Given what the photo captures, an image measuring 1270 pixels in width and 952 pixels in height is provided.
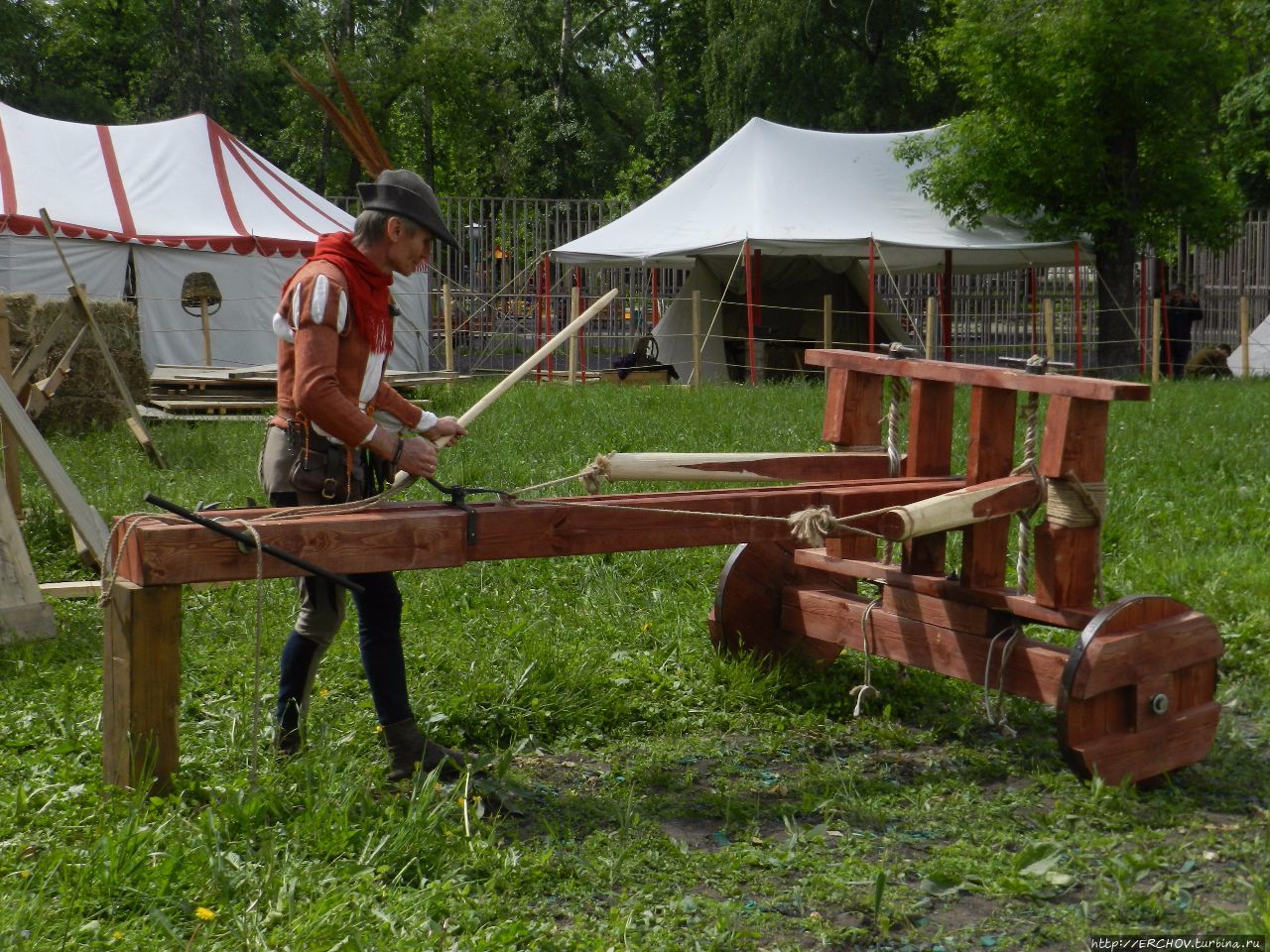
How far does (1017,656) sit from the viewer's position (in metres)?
4.41

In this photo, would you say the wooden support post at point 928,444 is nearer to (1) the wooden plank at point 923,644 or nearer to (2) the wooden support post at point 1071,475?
(1) the wooden plank at point 923,644

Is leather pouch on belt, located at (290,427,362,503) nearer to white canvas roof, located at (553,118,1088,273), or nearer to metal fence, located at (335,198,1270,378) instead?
white canvas roof, located at (553,118,1088,273)

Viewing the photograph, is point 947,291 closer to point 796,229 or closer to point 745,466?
point 796,229

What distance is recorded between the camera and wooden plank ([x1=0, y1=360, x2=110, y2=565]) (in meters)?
6.08

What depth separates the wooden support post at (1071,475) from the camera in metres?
4.33

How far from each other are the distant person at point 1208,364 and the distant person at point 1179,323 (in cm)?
108

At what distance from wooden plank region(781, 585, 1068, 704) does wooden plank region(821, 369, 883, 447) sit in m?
0.59

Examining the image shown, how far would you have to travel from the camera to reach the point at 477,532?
12.6ft

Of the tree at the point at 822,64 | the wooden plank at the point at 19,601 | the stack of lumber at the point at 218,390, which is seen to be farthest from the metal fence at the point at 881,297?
the wooden plank at the point at 19,601

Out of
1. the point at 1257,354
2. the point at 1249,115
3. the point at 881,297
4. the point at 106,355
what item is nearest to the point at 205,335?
the point at 106,355

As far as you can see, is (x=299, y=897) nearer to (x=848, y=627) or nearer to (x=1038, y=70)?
(x=848, y=627)

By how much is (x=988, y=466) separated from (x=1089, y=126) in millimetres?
17059

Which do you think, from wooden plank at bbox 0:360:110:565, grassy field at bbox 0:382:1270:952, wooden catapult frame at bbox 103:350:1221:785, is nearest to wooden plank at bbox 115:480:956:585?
wooden catapult frame at bbox 103:350:1221:785

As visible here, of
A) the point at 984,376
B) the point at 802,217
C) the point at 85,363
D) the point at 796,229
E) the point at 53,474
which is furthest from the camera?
the point at 802,217
